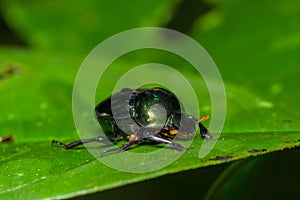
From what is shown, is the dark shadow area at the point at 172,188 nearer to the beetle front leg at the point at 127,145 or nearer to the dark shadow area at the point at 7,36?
the beetle front leg at the point at 127,145

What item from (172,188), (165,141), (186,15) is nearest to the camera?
(165,141)


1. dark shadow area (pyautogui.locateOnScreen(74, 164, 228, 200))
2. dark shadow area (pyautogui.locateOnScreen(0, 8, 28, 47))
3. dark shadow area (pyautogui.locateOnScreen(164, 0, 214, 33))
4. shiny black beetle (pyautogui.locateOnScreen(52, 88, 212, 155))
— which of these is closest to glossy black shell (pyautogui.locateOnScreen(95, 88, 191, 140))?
shiny black beetle (pyautogui.locateOnScreen(52, 88, 212, 155))

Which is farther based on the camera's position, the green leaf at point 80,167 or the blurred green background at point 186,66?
the blurred green background at point 186,66

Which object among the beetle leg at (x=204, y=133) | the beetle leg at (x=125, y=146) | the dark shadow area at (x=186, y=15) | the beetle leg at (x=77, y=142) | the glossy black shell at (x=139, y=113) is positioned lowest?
the beetle leg at (x=204, y=133)

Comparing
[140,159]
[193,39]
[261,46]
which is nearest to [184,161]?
[140,159]

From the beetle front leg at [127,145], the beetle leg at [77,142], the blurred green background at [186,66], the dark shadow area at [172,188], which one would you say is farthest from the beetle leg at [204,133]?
the dark shadow area at [172,188]

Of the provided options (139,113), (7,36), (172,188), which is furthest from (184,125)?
(7,36)

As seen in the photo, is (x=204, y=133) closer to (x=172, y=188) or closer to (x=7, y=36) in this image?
(x=172, y=188)
